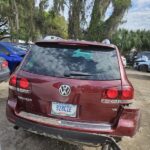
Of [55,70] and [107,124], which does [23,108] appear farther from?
[107,124]

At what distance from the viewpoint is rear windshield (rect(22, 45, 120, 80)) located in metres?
5.68

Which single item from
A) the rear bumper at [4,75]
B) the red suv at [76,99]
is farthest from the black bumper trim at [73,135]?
the rear bumper at [4,75]

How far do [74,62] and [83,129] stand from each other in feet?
3.32

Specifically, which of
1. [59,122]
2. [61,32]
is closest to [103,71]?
[59,122]

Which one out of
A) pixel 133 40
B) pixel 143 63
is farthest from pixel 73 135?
pixel 133 40

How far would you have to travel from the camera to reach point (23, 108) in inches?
231

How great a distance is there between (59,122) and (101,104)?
0.63 meters

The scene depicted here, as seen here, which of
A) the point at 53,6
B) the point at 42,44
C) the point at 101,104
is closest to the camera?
the point at 101,104

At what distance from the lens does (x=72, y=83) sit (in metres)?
5.54

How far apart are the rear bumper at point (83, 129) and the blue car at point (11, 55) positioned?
902 cm

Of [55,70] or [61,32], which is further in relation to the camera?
[61,32]

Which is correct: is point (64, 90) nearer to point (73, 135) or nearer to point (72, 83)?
point (72, 83)

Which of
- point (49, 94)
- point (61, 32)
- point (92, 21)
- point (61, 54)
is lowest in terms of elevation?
point (61, 32)

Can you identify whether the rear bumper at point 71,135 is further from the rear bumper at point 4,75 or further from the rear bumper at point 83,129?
the rear bumper at point 4,75
